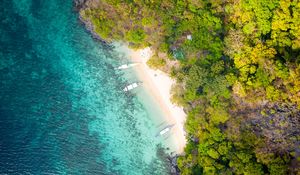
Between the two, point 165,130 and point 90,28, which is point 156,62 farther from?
point 90,28

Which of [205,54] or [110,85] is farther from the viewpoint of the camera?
[110,85]

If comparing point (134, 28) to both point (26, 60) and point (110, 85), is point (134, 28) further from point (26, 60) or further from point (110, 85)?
point (26, 60)

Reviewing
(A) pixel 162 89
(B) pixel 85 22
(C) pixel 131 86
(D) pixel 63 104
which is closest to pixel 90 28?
(B) pixel 85 22

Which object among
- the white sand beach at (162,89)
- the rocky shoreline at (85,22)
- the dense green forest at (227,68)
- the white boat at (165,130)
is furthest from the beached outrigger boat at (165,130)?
the rocky shoreline at (85,22)

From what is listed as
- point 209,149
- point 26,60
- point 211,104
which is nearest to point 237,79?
point 211,104

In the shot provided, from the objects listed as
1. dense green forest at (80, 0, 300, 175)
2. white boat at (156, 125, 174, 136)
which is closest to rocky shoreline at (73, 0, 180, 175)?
dense green forest at (80, 0, 300, 175)
